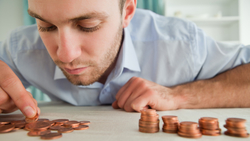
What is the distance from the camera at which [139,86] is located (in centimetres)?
99

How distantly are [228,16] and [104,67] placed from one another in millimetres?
2860

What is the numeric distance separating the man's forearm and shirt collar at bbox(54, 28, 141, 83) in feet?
0.98

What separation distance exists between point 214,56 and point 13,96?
1.15 meters

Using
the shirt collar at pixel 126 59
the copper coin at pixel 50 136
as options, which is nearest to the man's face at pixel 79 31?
the shirt collar at pixel 126 59

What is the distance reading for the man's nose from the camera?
0.86 m

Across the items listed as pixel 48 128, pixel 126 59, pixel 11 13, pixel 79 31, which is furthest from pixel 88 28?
pixel 11 13

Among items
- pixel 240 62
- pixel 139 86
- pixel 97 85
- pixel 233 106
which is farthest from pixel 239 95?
pixel 97 85

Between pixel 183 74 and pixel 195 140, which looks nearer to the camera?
pixel 195 140

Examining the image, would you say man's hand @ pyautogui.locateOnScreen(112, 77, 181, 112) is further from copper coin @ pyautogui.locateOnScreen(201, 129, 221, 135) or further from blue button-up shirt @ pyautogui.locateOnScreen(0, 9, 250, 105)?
copper coin @ pyautogui.locateOnScreen(201, 129, 221, 135)

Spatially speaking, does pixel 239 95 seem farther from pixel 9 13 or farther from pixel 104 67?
pixel 9 13

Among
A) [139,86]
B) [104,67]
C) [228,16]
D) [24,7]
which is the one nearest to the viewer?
[139,86]

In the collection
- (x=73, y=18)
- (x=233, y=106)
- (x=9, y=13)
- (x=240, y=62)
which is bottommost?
(x=233, y=106)

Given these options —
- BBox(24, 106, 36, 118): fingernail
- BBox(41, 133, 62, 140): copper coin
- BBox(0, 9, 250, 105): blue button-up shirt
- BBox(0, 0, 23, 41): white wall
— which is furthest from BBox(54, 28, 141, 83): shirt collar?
BBox(0, 0, 23, 41): white wall

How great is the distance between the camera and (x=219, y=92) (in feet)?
3.62
